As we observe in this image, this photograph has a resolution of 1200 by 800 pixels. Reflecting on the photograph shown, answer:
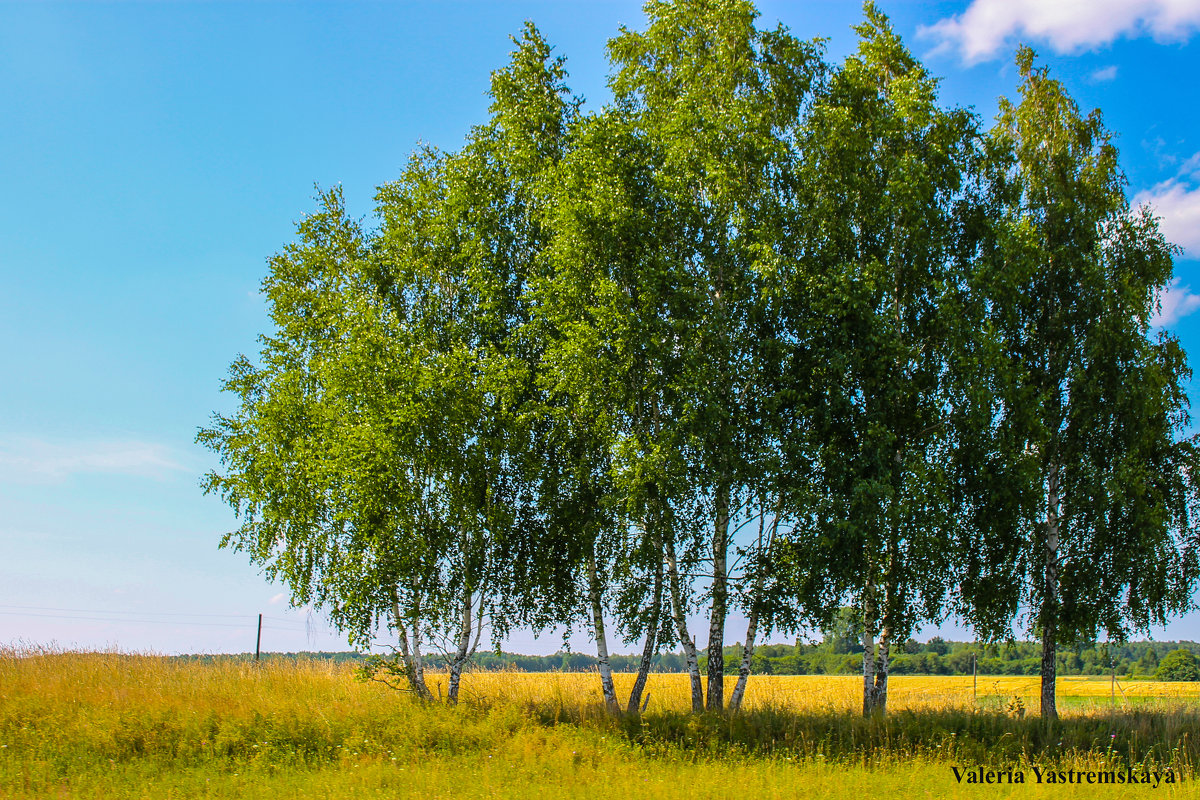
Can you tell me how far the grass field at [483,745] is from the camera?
11422 mm

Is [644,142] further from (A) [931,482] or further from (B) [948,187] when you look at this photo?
(A) [931,482]

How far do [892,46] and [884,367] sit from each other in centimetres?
932

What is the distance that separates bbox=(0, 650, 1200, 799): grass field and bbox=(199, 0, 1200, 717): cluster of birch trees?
2.10 metres

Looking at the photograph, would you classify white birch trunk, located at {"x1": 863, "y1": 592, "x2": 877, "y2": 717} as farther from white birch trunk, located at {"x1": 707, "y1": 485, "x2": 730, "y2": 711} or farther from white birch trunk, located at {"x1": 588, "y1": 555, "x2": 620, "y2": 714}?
white birch trunk, located at {"x1": 588, "y1": 555, "x2": 620, "y2": 714}

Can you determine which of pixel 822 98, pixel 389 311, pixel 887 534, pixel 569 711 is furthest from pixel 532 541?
pixel 822 98

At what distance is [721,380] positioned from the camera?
56.9 feet

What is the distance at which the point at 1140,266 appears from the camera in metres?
22.0

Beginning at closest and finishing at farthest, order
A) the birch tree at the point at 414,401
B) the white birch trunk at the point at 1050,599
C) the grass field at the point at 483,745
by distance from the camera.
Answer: the grass field at the point at 483,745 → the birch tree at the point at 414,401 → the white birch trunk at the point at 1050,599

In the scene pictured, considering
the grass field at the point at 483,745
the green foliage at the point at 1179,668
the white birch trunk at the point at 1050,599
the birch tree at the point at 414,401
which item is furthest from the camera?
the green foliage at the point at 1179,668

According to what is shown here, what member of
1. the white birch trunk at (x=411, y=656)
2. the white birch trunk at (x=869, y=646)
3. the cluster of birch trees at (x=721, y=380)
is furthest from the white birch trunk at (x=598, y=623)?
the white birch trunk at (x=869, y=646)

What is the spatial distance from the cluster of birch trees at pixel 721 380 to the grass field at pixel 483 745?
2099mm

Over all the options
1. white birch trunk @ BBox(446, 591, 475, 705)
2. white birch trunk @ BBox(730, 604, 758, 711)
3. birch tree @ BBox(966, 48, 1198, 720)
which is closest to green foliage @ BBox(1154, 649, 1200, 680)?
birch tree @ BBox(966, 48, 1198, 720)

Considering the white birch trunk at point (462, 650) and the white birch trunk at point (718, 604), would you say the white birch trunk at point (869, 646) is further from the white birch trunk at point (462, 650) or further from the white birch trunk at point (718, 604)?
the white birch trunk at point (462, 650)

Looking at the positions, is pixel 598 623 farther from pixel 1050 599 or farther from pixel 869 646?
pixel 1050 599
